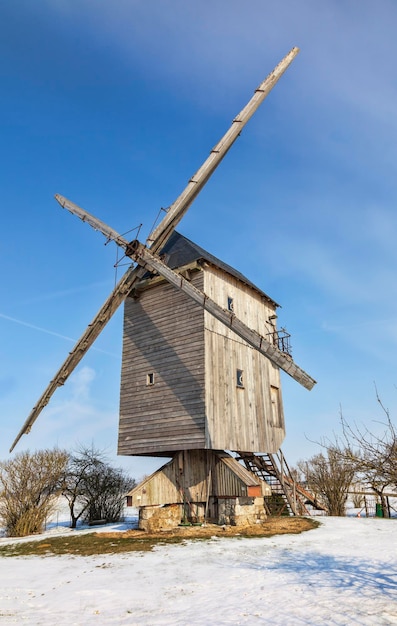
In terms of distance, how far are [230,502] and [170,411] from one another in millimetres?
3918

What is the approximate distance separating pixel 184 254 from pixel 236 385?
5.99 metres

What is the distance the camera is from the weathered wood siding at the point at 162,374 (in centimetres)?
1608

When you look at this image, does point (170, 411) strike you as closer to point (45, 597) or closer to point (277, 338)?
point (277, 338)

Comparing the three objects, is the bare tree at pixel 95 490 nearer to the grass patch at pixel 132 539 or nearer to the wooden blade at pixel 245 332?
the grass patch at pixel 132 539

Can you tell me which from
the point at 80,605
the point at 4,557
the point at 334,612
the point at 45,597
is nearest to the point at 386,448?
the point at 334,612

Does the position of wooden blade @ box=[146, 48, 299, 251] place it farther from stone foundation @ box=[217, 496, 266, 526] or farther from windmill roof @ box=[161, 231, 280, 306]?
stone foundation @ box=[217, 496, 266, 526]

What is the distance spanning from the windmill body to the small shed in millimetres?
799

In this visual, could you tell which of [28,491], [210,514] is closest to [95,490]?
[28,491]

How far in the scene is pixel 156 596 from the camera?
7.16 m

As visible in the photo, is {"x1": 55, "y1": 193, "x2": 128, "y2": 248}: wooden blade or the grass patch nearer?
the grass patch

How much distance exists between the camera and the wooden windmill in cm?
1598

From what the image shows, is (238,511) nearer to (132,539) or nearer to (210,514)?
(210,514)

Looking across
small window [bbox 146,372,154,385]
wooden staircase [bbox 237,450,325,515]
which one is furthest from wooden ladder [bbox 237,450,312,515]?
small window [bbox 146,372,154,385]

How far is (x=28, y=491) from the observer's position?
1970 cm
